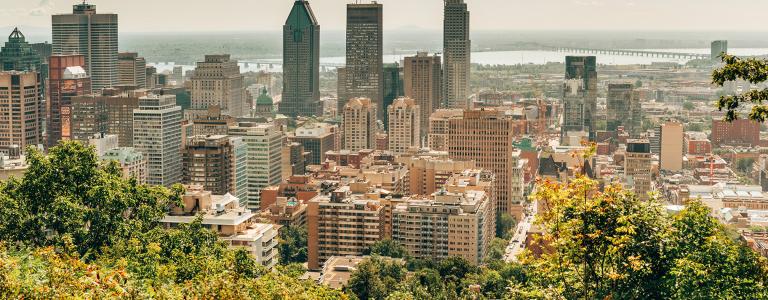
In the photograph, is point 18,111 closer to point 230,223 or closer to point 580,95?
point 230,223

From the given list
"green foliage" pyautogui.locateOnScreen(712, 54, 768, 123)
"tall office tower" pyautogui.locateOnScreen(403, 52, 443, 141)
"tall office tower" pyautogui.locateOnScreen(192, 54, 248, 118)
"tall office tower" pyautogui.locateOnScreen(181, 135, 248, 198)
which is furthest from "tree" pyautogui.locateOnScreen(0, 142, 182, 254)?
"tall office tower" pyautogui.locateOnScreen(403, 52, 443, 141)

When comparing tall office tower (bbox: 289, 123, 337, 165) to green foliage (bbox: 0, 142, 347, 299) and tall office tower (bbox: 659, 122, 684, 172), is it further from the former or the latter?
green foliage (bbox: 0, 142, 347, 299)

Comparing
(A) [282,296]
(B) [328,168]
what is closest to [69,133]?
(B) [328,168]

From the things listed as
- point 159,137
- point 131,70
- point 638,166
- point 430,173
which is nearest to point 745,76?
point 430,173

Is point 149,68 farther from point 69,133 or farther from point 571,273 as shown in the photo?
point 571,273

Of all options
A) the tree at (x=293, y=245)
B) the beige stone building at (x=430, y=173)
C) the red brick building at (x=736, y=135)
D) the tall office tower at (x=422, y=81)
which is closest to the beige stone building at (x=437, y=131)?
the tall office tower at (x=422, y=81)

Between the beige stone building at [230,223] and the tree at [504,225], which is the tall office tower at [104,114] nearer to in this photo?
the tree at [504,225]
